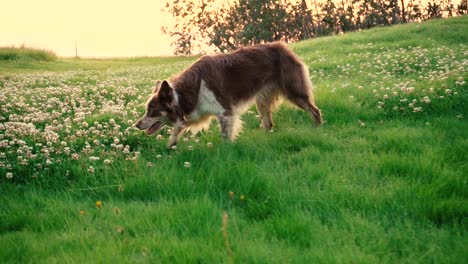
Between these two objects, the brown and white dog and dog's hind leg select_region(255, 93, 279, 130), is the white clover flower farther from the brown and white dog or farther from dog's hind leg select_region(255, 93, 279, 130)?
dog's hind leg select_region(255, 93, 279, 130)

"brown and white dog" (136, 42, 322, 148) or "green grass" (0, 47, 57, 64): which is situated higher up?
"green grass" (0, 47, 57, 64)

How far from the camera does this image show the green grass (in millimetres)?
34594

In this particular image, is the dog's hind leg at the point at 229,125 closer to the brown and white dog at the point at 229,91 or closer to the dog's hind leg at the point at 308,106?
the brown and white dog at the point at 229,91

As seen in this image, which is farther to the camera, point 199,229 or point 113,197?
point 113,197

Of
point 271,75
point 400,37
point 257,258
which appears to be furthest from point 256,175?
point 400,37

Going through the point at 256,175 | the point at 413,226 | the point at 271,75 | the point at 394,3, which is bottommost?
the point at 413,226

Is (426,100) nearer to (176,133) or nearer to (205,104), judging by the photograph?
(205,104)

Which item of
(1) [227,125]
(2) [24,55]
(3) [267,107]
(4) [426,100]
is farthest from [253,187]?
(2) [24,55]

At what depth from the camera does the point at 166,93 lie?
700cm

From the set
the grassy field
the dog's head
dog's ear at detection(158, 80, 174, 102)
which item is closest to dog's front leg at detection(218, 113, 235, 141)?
the grassy field

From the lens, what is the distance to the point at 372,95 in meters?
9.42

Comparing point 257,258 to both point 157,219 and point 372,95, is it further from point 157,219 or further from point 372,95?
point 372,95

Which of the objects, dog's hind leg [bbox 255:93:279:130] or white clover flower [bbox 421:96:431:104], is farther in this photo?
dog's hind leg [bbox 255:93:279:130]

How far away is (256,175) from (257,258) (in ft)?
5.74
